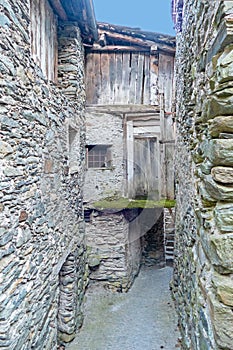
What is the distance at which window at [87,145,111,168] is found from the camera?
243 inches

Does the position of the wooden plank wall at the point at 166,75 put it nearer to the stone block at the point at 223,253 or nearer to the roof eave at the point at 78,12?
the roof eave at the point at 78,12

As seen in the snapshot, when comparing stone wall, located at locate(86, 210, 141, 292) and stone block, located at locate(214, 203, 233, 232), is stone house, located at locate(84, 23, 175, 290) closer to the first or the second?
stone wall, located at locate(86, 210, 141, 292)

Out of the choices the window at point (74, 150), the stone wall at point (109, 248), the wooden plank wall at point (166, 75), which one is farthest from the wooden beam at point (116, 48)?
the stone wall at point (109, 248)

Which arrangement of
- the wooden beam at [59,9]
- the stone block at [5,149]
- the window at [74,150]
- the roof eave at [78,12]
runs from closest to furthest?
1. the stone block at [5,149]
2. the wooden beam at [59,9]
3. the roof eave at [78,12]
4. the window at [74,150]

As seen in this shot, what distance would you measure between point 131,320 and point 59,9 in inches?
210

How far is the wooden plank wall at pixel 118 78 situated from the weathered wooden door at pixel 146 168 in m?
0.91

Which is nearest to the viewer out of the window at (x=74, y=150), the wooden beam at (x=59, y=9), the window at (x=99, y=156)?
the wooden beam at (x=59, y=9)

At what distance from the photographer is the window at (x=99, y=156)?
6.16 metres

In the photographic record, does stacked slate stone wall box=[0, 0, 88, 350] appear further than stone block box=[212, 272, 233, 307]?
Yes

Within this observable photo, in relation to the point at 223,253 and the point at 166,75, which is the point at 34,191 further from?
the point at 166,75

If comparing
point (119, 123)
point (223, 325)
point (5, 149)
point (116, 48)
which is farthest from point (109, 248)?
point (223, 325)

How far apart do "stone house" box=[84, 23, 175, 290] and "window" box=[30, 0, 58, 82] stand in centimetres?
175

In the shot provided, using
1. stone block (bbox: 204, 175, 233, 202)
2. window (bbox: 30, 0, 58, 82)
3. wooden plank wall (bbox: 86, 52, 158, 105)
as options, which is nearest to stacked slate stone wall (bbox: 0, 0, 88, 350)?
window (bbox: 30, 0, 58, 82)

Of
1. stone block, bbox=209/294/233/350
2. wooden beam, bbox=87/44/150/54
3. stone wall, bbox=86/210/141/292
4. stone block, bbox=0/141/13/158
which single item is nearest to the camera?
stone block, bbox=209/294/233/350
